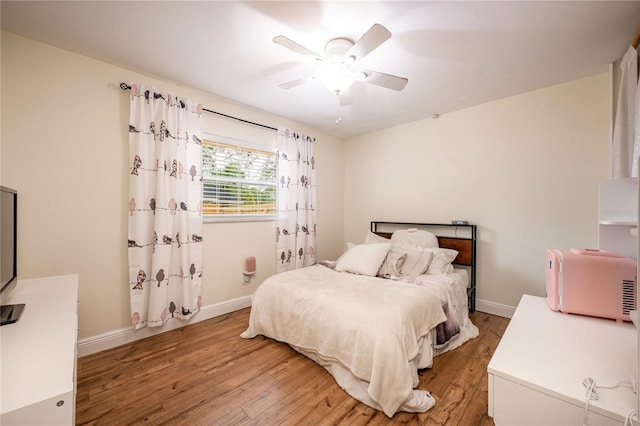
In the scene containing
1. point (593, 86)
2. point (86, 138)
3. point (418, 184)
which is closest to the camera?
point (86, 138)

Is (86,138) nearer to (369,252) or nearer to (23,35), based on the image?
(23,35)

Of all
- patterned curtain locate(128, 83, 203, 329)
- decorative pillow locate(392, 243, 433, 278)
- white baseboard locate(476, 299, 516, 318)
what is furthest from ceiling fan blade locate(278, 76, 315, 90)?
white baseboard locate(476, 299, 516, 318)

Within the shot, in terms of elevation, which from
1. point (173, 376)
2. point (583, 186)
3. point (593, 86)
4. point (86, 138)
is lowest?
point (173, 376)

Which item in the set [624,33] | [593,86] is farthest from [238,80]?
[593,86]

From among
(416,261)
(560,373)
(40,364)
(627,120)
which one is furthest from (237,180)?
(627,120)

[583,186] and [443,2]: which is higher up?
[443,2]

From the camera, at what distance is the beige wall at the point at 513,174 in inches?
95.9

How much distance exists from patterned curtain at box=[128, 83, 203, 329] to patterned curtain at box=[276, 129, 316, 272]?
1075 millimetres

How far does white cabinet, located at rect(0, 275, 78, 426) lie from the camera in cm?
66

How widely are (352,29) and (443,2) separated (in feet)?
1.89

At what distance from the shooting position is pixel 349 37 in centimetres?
185

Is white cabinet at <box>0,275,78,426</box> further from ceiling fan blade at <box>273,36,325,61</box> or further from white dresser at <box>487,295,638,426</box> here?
ceiling fan blade at <box>273,36,325,61</box>

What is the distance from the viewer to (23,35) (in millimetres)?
1871

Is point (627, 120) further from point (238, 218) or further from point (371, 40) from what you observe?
point (238, 218)
